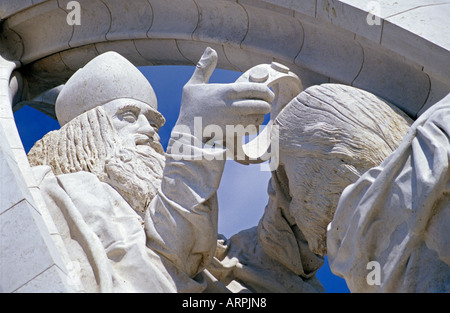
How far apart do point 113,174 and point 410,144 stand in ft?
6.12

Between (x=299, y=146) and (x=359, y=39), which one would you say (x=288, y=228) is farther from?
(x=359, y=39)

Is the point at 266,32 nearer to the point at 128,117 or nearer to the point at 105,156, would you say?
the point at 128,117

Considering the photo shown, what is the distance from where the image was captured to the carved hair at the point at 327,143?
4113 mm

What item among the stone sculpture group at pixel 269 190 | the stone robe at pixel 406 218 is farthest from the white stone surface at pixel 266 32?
the stone robe at pixel 406 218

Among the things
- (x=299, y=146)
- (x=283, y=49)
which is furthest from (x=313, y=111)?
(x=283, y=49)

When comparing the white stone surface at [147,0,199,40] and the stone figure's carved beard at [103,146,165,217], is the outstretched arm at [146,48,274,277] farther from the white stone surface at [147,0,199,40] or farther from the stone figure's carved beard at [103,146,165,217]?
the white stone surface at [147,0,199,40]

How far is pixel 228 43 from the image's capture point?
5578mm

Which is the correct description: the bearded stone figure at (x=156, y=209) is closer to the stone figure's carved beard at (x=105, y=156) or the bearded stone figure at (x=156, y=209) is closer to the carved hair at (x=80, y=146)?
the stone figure's carved beard at (x=105, y=156)

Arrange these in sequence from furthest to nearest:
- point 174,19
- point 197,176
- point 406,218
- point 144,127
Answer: point 174,19, point 144,127, point 197,176, point 406,218

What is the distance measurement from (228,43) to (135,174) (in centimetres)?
129

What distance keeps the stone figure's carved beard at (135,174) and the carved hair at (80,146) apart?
0.08m

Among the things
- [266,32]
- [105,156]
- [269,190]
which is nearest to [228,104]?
[269,190]

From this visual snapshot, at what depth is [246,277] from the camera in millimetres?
4715

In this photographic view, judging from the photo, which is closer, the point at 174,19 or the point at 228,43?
the point at 228,43
